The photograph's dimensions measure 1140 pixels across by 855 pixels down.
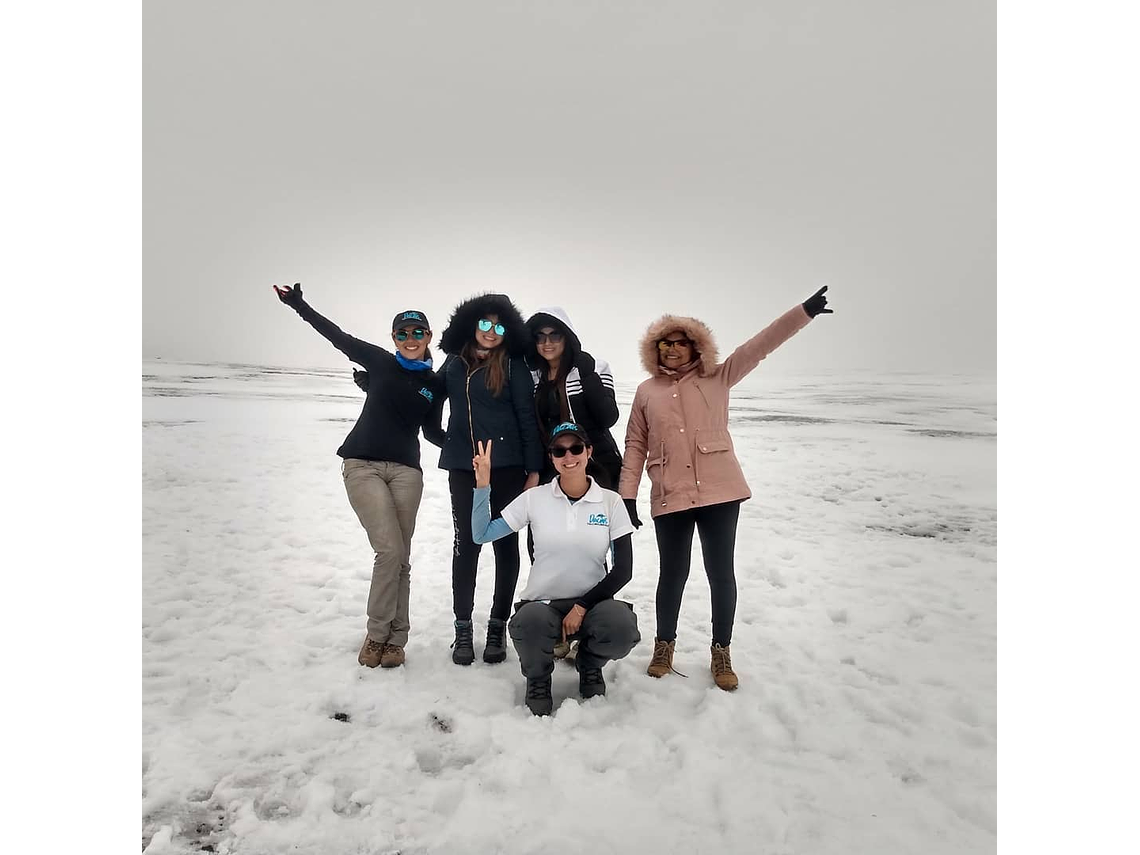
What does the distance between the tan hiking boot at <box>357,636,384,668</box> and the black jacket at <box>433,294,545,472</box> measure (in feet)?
3.68

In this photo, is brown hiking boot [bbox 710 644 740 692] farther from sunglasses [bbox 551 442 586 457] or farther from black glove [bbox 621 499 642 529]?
sunglasses [bbox 551 442 586 457]

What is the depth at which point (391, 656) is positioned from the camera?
3.60 m

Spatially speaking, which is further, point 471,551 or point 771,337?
point 471,551

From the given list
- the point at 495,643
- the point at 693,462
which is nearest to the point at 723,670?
the point at 693,462

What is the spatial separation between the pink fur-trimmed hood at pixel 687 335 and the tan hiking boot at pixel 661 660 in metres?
1.59

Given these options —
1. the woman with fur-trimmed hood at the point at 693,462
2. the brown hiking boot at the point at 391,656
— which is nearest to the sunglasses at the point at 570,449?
the woman with fur-trimmed hood at the point at 693,462

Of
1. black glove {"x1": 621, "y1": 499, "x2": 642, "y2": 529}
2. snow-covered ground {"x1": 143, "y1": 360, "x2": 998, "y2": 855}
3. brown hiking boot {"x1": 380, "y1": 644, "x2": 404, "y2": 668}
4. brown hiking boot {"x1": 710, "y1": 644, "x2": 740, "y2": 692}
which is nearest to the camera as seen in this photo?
snow-covered ground {"x1": 143, "y1": 360, "x2": 998, "y2": 855}

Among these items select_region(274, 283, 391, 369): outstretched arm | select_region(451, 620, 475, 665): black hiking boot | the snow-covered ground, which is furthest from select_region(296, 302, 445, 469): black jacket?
the snow-covered ground

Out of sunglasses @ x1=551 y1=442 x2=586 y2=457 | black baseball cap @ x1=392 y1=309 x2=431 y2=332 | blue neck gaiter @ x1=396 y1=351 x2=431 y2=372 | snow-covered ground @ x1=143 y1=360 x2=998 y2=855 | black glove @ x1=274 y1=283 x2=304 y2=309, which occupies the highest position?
black glove @ x1=274 y1=283 x2=304 y2=309

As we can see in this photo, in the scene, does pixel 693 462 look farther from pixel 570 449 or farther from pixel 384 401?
pixel 384 401

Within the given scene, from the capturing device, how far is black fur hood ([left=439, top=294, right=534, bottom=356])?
12.4ft

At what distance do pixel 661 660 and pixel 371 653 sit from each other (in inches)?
66.9
